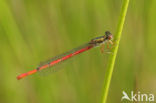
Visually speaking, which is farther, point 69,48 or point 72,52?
point 69,48

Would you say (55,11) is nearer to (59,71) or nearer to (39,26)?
(39,26)

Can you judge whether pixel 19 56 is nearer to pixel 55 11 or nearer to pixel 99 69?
pixel 55 11

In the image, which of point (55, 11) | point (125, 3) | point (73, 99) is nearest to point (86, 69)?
point (73, 99)

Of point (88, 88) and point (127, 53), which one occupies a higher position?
point (127, 53)

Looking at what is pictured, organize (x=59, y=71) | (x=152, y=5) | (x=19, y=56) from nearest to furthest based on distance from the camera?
(x=152, y=5) → (x=19, y=56) → (x=59, y=71)

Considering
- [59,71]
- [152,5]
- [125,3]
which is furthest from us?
[59,71]

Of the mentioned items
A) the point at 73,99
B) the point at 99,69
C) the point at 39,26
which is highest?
the point at 39,26

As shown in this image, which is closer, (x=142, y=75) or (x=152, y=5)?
(x=152, y=5)
